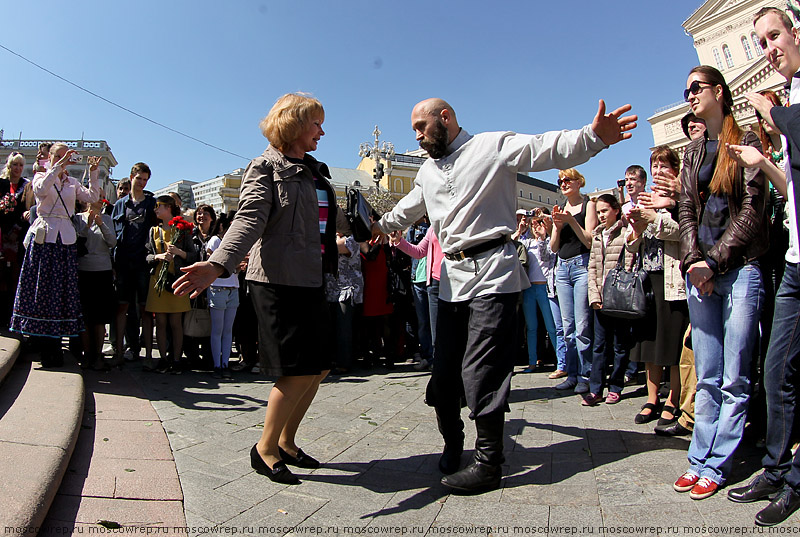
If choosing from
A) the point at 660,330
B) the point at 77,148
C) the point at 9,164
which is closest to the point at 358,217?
the point at 660,330

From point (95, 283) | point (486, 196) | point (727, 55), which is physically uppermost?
point (727, 55)

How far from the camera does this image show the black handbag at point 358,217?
356cm

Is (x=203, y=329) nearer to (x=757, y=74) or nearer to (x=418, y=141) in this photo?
(x=418, y=141)

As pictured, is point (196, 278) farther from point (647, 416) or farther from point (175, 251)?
point (175, 251)

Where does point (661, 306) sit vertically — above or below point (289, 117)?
below

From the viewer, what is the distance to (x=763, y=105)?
2480 mm

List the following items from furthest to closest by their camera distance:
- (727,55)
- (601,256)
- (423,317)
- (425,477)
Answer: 1. (727,55)
2. (423,317)
3. (601,256)
4. (425,477)

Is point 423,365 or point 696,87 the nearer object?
point 696,87

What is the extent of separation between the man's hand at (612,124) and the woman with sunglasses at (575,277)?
235 cm

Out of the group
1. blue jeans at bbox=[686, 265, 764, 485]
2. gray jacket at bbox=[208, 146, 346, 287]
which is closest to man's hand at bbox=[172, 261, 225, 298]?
gray jacket at bbox=[208, 146, 346, 287]

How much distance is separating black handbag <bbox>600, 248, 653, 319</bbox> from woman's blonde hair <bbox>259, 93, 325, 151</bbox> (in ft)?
9.79

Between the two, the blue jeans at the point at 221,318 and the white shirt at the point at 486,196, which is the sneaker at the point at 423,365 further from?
the white shirt at the point at 486,196

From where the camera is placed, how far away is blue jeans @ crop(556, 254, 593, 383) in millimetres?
5176

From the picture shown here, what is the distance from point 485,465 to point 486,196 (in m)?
1.53
